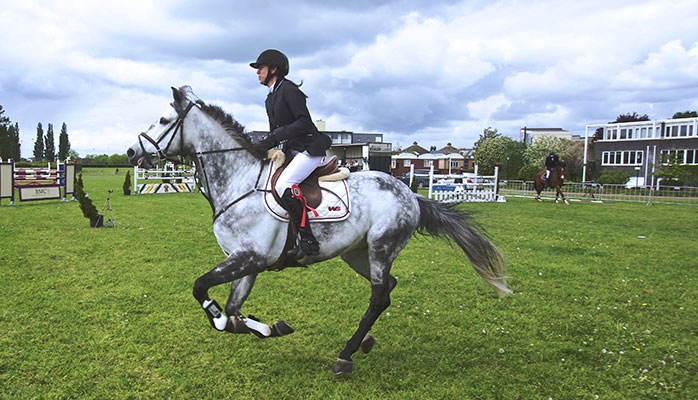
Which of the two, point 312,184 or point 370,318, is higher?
point 312,184

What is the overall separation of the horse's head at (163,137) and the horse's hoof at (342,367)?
2761mm

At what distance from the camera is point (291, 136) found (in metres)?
4.65

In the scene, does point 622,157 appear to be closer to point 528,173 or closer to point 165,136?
point 528,173

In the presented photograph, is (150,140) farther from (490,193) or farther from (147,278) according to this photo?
(490,193)

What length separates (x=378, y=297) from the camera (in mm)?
4902

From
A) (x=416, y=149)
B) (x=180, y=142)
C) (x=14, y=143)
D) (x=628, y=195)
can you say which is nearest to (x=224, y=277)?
(x=180, y=142)

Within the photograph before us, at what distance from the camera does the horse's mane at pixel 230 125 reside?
488 cm

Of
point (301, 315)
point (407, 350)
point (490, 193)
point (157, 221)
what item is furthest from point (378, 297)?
point (490, 193)

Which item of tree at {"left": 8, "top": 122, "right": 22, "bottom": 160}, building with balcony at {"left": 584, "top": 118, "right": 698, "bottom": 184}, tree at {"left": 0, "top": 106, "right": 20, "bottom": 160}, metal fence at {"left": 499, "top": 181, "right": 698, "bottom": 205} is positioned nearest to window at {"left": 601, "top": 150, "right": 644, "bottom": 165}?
building with balcony at {"left": 584, "top": 118, "right": 698, "bottom": 184}

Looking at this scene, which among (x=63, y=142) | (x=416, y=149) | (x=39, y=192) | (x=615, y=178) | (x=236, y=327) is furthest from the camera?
(x=416, y=149)

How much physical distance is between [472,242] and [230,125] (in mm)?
3054

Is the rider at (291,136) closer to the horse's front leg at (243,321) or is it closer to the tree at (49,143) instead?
the horse's front leg at (243,321)

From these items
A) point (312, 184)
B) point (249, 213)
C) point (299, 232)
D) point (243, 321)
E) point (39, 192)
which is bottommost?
point (243, 321)

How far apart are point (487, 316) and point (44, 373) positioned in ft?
16.9
